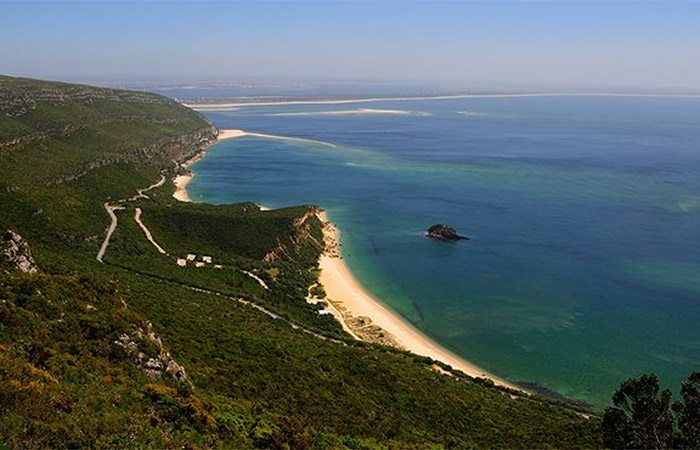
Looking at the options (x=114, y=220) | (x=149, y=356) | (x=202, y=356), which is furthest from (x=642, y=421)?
(x=114, y=220)

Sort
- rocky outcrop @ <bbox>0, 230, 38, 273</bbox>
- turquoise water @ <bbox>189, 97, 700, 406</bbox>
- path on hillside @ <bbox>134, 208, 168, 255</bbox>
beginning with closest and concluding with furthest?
1. rocky outcrop @ <bbox>0, 230, 38, 273</bbox>
2. turquoise water @ <bbox>189, 97, 700, 406</bbox>
3. path on hillside @ <bbox>134, 208, 168, 255</bbox>

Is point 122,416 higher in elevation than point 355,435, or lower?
higher

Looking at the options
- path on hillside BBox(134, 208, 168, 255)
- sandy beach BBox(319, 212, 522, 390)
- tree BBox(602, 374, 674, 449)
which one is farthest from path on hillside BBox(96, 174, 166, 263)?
tree BBox(602, 374, 674, 449)

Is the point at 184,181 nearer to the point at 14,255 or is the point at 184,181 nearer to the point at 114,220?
the point at 114,220

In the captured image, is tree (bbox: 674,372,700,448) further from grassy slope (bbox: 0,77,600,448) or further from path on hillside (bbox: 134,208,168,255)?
path on hillside (bbox: 134,208,168,255)

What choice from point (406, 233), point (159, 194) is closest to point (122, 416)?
point (406, 233)

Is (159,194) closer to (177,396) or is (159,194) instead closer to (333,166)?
A: (333,166)
